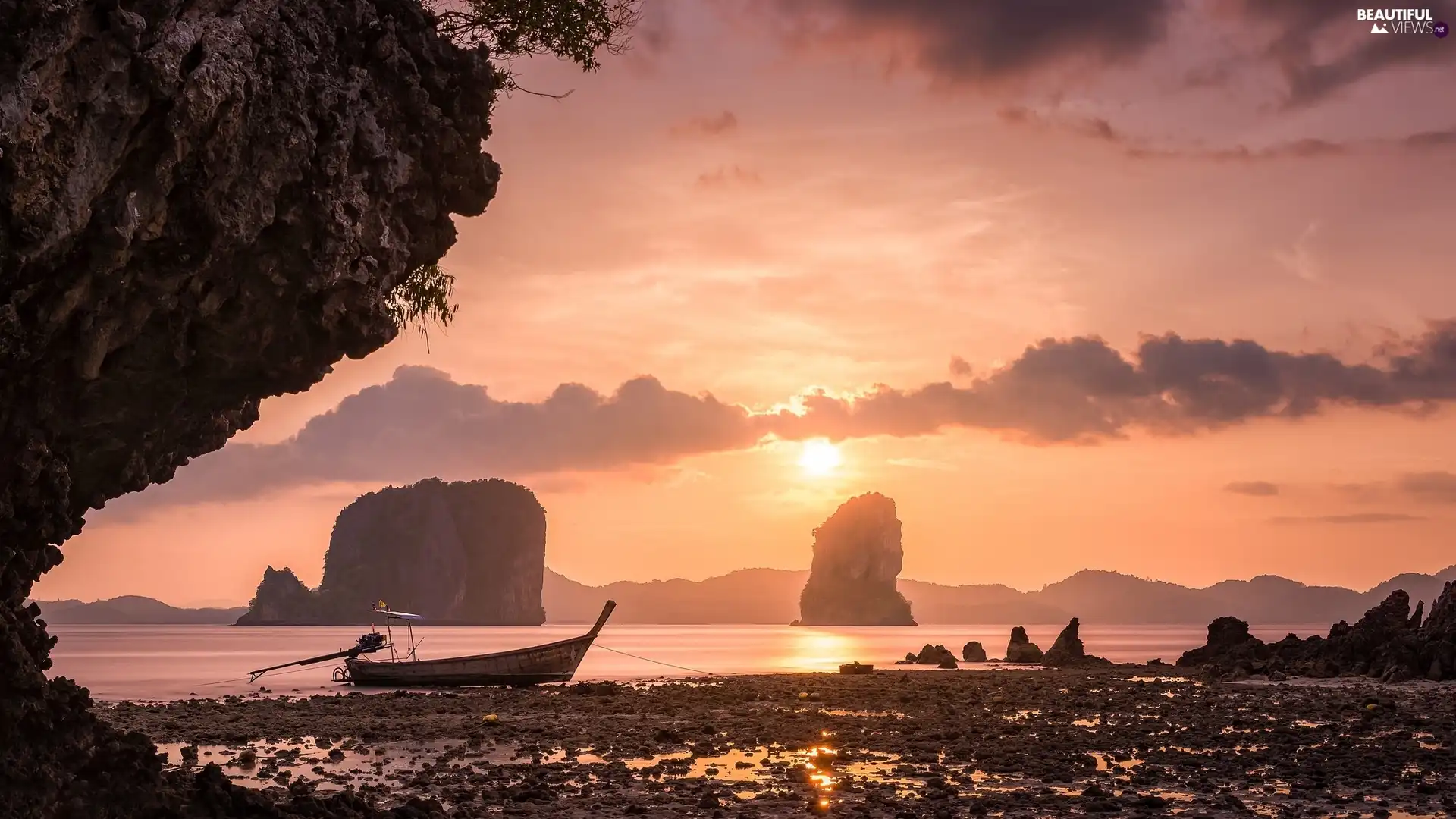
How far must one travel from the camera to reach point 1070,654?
199ft

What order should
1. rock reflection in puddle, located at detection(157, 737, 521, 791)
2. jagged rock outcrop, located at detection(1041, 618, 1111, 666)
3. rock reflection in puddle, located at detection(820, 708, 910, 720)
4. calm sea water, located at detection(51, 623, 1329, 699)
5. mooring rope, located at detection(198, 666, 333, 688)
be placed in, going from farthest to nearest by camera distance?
jagged rock outcrop, located at detection(1041, 618, 1111, 666) < mooring rope, located at detection(198, 666, 333, 688) < calm sea water, located at detection(51, 623, 1329, 699) < rock reflection in puddle, located at detection(820, 708, 910, 720) < rock reflection in puddle, located at detection(157, 737, 521, 791)

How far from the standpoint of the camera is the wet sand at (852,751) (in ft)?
50.6

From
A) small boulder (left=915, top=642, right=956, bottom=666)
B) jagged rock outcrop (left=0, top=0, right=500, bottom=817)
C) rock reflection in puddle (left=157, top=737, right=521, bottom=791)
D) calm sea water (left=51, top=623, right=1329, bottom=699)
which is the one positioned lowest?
calm sea water (left=51, top=623, right=1329, bottom=699)

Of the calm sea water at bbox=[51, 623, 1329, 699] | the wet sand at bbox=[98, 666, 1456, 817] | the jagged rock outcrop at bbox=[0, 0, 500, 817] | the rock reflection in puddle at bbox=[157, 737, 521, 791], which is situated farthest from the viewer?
the calm sea water at bbox=[51, 623, 1329, 699]

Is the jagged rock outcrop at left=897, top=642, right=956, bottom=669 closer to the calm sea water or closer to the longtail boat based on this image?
the calm sea water

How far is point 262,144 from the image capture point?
1270cm

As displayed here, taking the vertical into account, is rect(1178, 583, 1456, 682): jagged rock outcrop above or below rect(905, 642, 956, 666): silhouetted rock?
above

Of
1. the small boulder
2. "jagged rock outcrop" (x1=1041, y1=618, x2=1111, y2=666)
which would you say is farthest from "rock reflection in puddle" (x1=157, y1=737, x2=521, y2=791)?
the small boulder

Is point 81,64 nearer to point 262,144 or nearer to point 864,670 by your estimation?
point 262,144

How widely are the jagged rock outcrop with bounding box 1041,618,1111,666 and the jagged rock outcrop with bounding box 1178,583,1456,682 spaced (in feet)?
18.6

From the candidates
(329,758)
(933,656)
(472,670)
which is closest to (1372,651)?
(933,656)

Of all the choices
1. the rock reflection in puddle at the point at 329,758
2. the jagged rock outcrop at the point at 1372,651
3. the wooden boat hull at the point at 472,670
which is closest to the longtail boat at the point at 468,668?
the wooden boat hull at the point at 472,670

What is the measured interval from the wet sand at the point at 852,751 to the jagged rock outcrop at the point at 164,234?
4035 mm

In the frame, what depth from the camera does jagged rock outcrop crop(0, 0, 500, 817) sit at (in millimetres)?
10641
